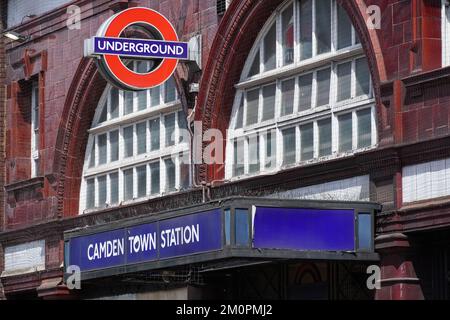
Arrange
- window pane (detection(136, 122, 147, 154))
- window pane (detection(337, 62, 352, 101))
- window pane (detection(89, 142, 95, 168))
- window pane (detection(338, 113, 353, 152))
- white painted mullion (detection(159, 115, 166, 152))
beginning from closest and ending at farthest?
1. window pane (detection(338, 113, 353, 152))
2. window pane (detection(337, 62, 352, 101))
3. white painted mullion (detection(159, 115, 166, 152))
4. window pane (detection(136, 122, 147, 154))
5. window pane (detection(89, 142, 95, 168))

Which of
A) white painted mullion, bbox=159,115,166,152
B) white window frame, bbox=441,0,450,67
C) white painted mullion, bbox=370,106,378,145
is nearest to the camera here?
white window frame, bbox=441,0,450,67

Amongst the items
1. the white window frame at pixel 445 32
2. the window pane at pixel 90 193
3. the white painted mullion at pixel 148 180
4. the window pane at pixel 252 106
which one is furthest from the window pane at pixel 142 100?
the white window frame at pixel 445 32

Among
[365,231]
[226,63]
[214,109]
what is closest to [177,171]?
[214,109]

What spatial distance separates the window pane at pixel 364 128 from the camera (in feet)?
77.9

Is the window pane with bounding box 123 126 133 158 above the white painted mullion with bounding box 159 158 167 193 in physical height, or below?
above

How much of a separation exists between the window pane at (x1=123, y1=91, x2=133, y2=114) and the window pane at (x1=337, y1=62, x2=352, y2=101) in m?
6.58

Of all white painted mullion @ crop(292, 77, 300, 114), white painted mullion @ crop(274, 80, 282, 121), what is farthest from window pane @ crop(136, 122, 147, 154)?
white painted mullion @ crop(292, 77, 300, 114)

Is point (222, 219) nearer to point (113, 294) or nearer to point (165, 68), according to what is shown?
point (165, 68)

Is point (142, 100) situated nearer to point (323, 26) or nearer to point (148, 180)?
point (148, 180)

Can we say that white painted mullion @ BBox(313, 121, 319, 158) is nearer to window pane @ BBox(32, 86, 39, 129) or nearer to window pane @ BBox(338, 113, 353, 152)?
window pane @ BBox(338, 113, 353, 152)

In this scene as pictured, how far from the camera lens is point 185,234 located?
76.8 feet

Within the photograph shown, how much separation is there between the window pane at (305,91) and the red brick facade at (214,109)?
1.38 meters

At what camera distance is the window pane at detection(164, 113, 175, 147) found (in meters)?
28.6

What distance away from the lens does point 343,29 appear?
2458cm
